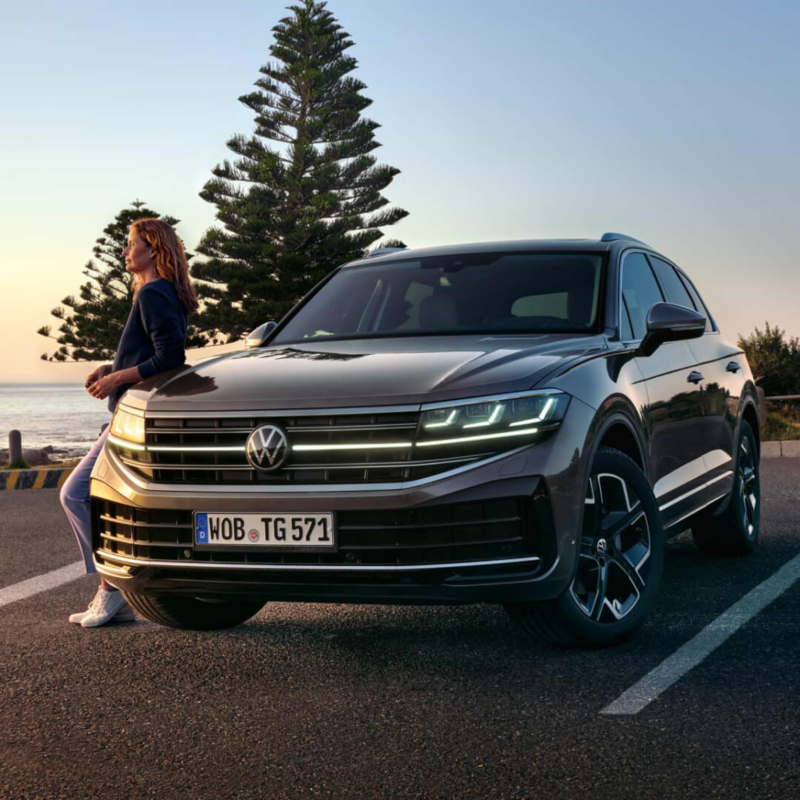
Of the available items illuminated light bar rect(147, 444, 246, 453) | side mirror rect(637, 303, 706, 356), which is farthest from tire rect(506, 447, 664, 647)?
illuminated light bar rect(147, 444, 246, 453)

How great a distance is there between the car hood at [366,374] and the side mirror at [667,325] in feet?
1.12

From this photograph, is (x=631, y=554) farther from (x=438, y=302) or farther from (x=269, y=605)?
(x=269, y=605)

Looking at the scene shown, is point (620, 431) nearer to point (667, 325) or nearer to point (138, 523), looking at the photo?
point (667, 325)

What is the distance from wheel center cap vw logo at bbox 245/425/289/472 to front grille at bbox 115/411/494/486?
2cm

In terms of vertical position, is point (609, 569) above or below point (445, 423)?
below

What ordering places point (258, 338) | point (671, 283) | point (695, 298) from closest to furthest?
1. point (258, 338)
2. point (671, 283)
3. point (695, 298)

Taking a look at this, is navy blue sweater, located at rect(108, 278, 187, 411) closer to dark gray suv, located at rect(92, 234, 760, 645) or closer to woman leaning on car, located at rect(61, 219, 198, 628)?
woman leaning on car, located at rect(61, 219, 198, 628)

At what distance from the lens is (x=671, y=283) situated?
677 cm

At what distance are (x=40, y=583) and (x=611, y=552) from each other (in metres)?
3.55

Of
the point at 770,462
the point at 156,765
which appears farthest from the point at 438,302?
the point at 770,462

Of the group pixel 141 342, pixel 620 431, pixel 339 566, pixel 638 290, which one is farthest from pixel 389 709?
pixel 638 290

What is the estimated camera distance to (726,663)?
448 cm

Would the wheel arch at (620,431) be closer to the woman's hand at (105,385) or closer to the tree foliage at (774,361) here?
the woman's hand at (105,385)

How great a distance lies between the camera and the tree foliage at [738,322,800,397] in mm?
38938
